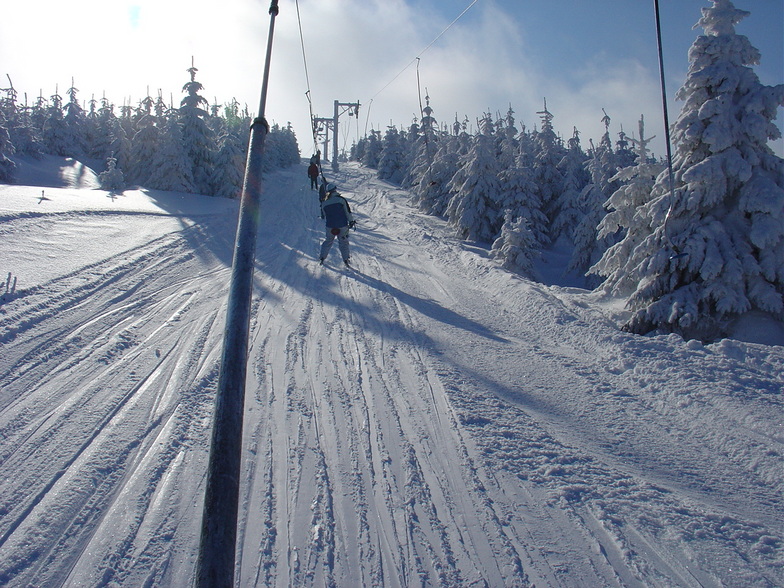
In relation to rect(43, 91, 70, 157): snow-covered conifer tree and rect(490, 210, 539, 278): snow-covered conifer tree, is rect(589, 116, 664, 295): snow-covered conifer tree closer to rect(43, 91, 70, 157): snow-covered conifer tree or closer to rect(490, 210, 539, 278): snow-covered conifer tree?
rect(490, 210, 539, 278): snow-covered conifer tree

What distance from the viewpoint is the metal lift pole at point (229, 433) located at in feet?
4.28

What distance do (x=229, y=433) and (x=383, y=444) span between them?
94.6 inches

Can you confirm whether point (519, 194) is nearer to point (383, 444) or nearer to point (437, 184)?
point (437, 184)

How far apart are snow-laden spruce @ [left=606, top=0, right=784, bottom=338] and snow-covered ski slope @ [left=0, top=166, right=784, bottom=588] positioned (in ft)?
5.17

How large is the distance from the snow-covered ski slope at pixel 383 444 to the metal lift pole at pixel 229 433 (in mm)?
1325

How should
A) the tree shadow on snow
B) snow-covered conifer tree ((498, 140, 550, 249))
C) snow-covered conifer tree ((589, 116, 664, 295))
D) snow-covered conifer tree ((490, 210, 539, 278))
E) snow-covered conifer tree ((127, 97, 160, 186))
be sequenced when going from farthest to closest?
1. snow-covered conifer tree ((127, 97, 160, 186))
2. snow-covered conifer tree ((498, 140, 550, 249))
3. snow-covered conifer tree ((490, 210, 539, 278))
4. snow-covered conifer tree ((589, 116, 664, 295))
5. the tree shadow on snow

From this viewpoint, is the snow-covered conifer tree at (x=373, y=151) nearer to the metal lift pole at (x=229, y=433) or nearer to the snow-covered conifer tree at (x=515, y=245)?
the snow-covered conifer tree at (x=515, y=245)

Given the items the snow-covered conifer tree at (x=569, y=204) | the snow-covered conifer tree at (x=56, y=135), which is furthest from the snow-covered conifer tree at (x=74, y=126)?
the snow-covered conifer tree at (x=569, y=204)

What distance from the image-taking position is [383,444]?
3.72 meters

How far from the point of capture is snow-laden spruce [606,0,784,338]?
782cm

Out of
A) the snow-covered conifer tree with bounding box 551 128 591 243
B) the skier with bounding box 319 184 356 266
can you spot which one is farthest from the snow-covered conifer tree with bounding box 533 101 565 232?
the skier with bounding box 319 184 356 266

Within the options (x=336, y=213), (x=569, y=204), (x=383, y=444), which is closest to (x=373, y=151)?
(x=569, y=204)

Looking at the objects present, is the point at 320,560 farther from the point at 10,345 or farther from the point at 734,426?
the point at 10,345

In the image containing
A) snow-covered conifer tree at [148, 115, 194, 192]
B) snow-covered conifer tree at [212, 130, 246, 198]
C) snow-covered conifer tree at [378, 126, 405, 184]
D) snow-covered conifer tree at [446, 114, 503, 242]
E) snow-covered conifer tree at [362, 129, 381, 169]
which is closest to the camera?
snow-covered conifer tree at [446, 114, 503, 242]
